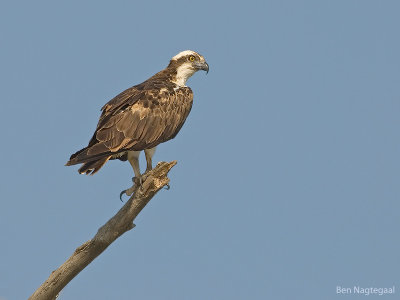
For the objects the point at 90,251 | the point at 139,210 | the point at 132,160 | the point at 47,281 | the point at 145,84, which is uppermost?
the point at 145,84

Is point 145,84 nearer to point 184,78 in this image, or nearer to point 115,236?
point 184,78

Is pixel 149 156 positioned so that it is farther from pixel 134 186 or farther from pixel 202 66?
pixel 202 66

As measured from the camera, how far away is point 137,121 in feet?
32.8

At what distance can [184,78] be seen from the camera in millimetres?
12078

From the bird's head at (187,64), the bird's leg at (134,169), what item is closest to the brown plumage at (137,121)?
the bird's leg at (134,169)

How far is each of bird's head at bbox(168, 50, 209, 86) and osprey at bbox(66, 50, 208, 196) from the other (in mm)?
524

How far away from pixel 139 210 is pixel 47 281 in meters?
1.75

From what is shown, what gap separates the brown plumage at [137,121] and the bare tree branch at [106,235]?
79 cm

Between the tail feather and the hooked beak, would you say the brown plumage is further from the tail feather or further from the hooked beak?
the hooked beak

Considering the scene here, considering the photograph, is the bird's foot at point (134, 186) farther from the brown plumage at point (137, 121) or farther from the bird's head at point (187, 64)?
the bird's head at point (187, 64)

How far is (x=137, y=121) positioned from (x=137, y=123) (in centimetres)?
4

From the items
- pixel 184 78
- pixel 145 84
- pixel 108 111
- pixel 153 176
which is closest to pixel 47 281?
pixel 153 176

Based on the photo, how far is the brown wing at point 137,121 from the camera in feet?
30.8

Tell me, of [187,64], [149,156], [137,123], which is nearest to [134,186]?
[149,156]
